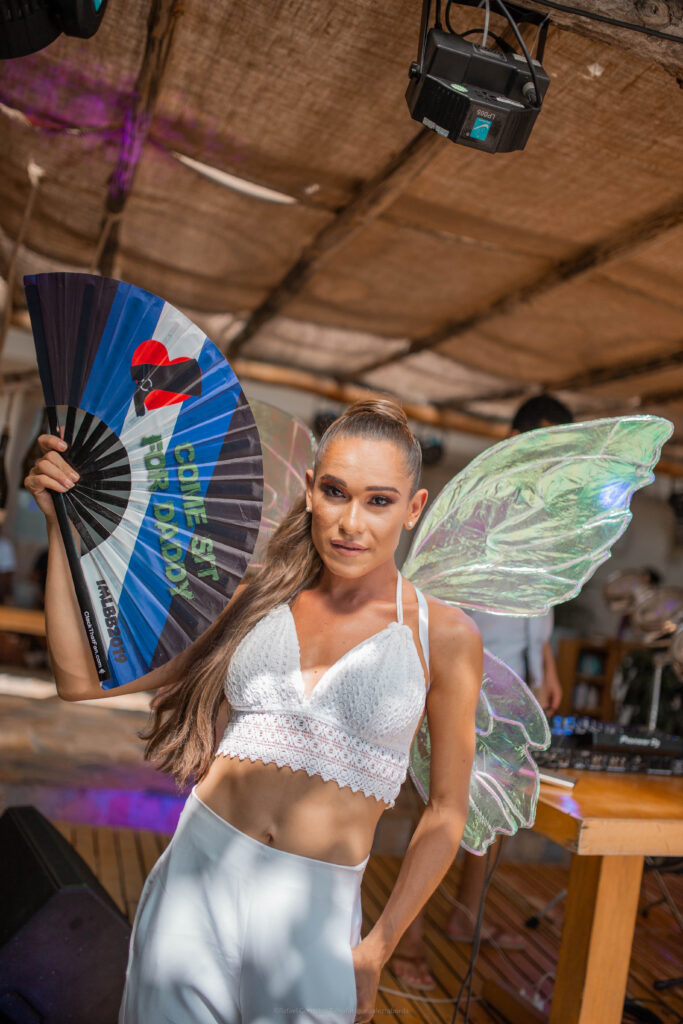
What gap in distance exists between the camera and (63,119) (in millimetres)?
3201

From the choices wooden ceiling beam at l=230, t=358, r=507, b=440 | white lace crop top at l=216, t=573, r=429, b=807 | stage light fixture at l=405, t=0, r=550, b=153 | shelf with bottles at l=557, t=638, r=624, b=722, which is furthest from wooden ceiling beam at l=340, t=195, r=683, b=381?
shelf with bottles at l=557, t=638, r=624, b=722

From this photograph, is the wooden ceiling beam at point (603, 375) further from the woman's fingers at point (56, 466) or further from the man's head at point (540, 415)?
the woman's fingers at point (56, 466)

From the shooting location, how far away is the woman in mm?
1352

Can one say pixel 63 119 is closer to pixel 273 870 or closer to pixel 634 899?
pixel 273 870

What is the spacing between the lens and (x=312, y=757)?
142 cm

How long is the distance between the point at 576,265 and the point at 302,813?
3076 millimetres

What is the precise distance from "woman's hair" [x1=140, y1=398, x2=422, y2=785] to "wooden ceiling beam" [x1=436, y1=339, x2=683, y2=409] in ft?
12.3

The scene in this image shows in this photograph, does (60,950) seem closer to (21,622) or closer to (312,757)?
(312,757)

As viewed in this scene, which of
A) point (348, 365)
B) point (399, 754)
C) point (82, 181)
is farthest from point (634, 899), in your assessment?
point (348, 365)

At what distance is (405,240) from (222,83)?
130 centimetres

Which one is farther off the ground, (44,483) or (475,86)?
(475,86)

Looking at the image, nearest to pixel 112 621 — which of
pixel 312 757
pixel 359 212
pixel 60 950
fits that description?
pixel 312 757

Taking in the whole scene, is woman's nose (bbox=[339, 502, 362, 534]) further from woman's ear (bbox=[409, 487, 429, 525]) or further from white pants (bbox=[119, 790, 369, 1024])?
white pants (bbox=[119, 790, 369, 1024])

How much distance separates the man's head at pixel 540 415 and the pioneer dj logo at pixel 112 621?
1.98 metres
